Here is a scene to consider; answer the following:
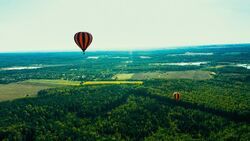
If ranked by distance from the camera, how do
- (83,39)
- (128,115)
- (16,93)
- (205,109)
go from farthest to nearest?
1. (16,93)
2. (205,109)
3. (128,115)
4. (83,39)

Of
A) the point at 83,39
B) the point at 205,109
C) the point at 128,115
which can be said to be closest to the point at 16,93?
the point at 128,115

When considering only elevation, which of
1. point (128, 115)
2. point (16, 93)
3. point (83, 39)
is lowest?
point (128, 115)

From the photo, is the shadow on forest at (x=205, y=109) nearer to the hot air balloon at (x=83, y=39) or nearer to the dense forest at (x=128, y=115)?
the dense forest at (x=128, y=115)

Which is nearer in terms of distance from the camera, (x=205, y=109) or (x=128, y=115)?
(x=128, y=115)

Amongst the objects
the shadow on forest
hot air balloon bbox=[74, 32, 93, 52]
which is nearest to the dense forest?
the shadow on forest

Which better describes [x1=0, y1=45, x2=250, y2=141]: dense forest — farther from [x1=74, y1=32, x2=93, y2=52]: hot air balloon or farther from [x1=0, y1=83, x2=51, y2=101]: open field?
[x1=74, y1=32, x2=93, y2=52]: hot air balloon

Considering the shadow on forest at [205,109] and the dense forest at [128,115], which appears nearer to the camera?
the dense forest at [128,115]

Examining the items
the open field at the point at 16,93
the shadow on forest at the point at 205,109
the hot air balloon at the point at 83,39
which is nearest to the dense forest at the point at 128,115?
the shadow on forest at the point at 205,109

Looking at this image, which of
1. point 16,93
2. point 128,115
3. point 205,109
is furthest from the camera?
point 16,93

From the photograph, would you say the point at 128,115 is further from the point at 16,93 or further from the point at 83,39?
the point at 16,93
